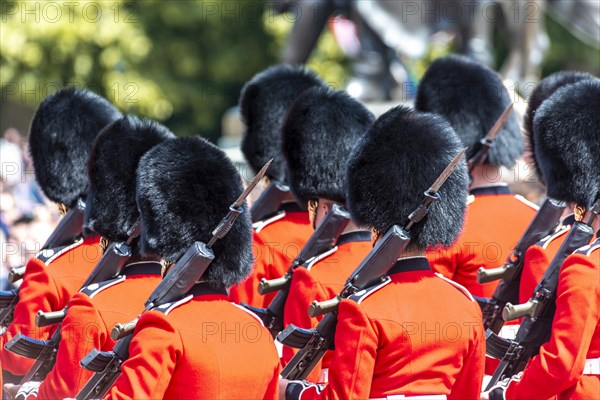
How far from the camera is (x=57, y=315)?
12.5 feet

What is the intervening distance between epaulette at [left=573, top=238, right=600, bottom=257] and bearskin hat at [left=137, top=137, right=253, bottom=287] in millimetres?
1009

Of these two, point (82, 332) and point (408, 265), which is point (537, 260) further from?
point (82, 332)

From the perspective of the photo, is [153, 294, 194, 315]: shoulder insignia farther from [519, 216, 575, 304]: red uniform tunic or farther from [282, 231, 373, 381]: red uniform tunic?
[519, 216, 575, 304]: red uniform tunic

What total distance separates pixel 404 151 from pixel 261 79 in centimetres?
230

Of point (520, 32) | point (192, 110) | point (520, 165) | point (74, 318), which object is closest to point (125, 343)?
point (74, 318)

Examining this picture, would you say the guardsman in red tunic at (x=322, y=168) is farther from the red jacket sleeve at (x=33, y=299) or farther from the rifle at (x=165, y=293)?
the red jacket sleeve at (x=33, y=299)

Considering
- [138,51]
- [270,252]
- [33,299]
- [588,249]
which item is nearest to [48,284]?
[33,299]

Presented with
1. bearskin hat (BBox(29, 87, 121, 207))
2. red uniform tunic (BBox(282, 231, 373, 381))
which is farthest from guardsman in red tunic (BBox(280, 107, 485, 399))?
bearskin hat (BBox(29, 87, 121, 207))

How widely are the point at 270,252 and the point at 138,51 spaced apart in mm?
11722

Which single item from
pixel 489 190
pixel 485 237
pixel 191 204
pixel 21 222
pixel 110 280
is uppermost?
pixel 191 204

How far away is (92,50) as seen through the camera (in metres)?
16.5

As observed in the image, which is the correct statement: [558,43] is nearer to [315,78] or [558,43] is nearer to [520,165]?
[520,165]

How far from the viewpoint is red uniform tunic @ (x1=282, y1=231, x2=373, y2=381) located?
12.9 feet

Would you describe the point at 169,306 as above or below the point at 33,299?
above
